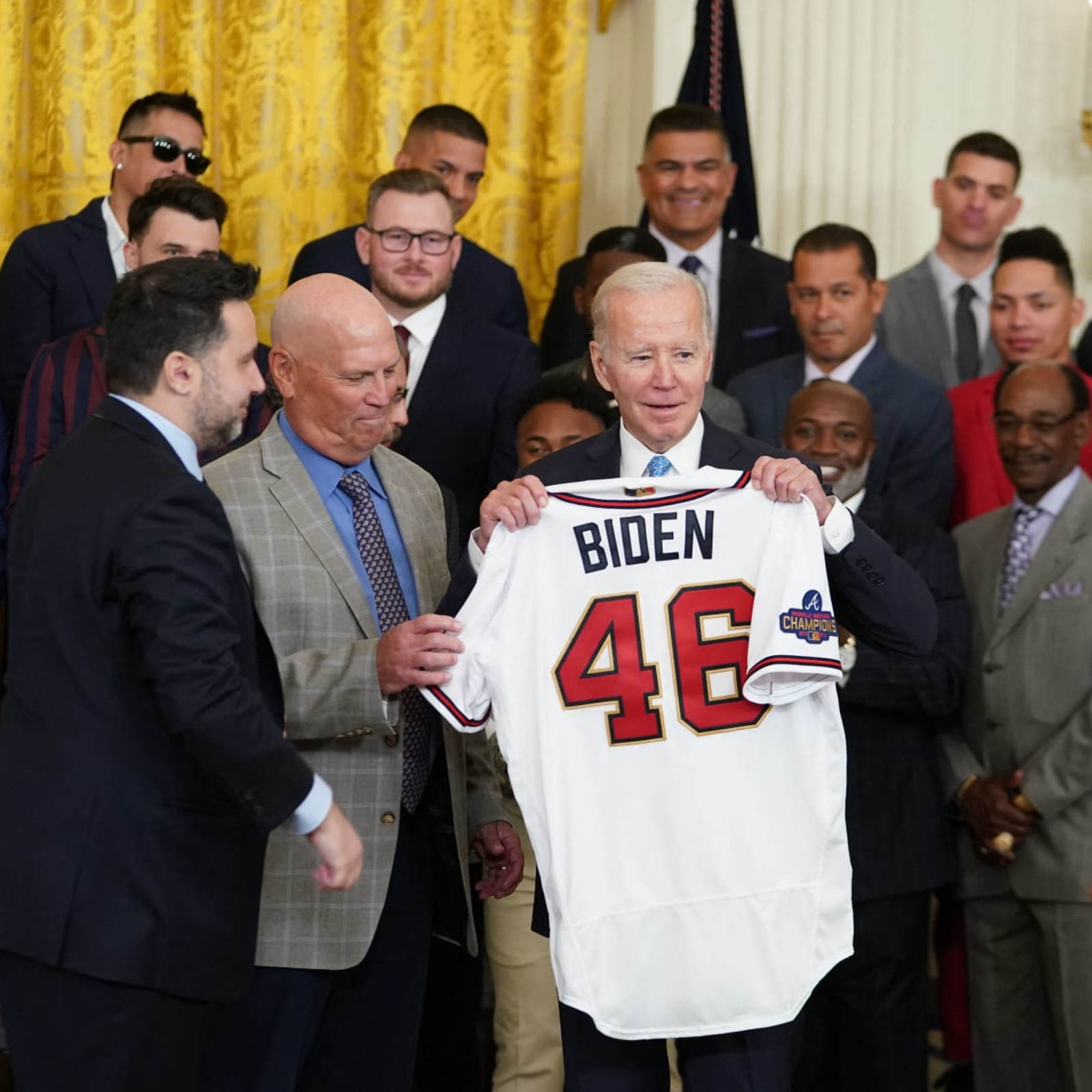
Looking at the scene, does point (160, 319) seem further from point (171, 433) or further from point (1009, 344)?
point (1009, 344)

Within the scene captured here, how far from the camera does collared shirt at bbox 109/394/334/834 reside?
8.40ft

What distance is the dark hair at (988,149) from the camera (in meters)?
5.09

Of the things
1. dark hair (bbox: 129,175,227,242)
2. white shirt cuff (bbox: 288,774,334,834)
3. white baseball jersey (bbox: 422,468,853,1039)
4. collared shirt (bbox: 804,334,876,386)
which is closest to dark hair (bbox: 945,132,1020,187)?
collared shirt (bbox: 804,334,876,386)

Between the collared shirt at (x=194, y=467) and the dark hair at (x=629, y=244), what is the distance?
210cm

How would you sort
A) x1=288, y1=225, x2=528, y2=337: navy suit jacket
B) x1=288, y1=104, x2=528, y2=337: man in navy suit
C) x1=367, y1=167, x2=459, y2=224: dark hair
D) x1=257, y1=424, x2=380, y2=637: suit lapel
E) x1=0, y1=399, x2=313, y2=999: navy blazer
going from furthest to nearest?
1. x1=288, y1=104, x2=528, y2=337: man in navy suit
2. x1=288, y1=225, x2=528, y2=337: navy suit jacket
3. x1=367, y1=167, x2=459, y2=224: dark hair
4. x1=257, y1=424, x2=380, y2=637: suit lapel
5. x1=0, y1=399, x2=313, y2=999: navy blazer

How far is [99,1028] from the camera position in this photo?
2.50 metres

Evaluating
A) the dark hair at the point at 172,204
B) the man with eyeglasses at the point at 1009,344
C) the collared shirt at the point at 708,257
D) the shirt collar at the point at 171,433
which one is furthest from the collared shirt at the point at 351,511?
the collared shirt at the point at 708,257

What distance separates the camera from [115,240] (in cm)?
427

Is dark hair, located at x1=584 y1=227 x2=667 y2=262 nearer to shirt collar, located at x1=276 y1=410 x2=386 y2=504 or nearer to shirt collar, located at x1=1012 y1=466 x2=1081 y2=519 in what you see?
shirt collar, located at x1=1012 y1=466 x2=1081 y2=519

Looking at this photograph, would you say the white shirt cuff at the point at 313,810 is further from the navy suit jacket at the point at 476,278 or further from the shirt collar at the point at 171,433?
the navy suit jacket at the point at 476,278

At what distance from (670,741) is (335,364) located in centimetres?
87

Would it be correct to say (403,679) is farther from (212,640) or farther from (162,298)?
(162,298)

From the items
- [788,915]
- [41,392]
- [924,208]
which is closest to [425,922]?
[788,915]

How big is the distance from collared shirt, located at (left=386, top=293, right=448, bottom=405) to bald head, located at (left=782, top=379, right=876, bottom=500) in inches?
34.8
